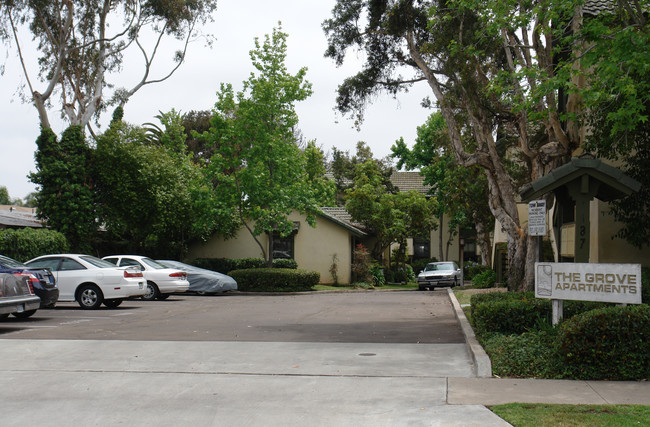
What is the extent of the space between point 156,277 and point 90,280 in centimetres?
432

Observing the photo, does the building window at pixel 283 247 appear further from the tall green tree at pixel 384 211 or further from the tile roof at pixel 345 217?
the tall green tree at pixel 384 211

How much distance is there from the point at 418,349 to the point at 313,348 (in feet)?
5.82

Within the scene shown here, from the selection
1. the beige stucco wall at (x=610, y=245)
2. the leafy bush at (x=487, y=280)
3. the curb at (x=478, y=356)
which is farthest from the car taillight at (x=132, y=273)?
the leafy bush at (x=487, y=280)

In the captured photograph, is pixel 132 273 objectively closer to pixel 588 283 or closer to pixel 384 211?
pixel 588 283

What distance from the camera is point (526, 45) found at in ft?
49.0

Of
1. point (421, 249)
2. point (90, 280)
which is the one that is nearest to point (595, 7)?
point (90, 280)

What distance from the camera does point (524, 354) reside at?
8.85 m

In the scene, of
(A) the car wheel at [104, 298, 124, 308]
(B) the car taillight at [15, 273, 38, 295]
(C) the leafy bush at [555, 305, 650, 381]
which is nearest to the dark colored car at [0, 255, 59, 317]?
(B) the car taillight at [15, 273, 38, 295]

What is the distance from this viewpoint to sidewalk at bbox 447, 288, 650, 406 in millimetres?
6961

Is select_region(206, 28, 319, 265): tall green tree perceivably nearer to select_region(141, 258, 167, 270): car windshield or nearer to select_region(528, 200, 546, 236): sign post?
select_region(141, 258, 167, 270): car windshield

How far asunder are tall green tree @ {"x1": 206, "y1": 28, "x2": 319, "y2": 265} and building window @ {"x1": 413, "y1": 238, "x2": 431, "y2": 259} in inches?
1085

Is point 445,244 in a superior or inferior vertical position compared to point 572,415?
superior

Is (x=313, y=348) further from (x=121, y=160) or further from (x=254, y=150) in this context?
(x=121, y=160)

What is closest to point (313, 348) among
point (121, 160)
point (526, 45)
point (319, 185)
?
point (526, 45)
